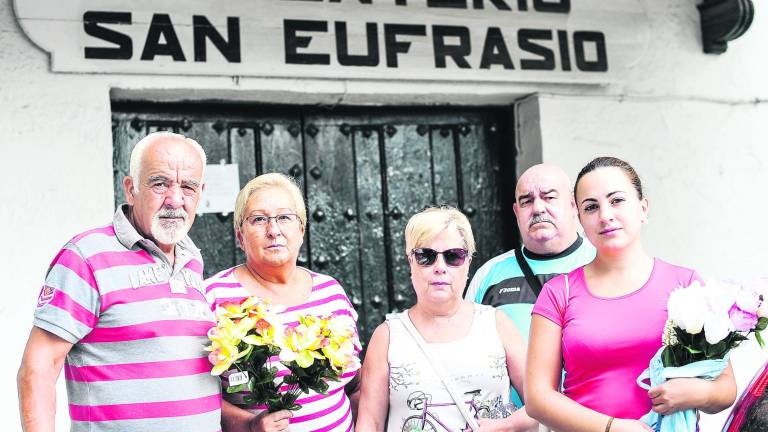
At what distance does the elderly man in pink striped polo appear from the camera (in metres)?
2.26

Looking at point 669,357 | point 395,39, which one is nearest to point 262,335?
point 669,357

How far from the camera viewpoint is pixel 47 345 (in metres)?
2.26

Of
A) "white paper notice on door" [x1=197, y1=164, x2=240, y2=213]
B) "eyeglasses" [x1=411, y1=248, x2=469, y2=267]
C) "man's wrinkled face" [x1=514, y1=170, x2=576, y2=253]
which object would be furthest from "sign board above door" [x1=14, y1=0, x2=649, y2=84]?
"eyeglasses" [x1=411, y1=248, x2=469, y2=267]

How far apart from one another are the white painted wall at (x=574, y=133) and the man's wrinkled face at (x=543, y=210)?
1209mm

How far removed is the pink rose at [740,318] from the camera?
212 cm

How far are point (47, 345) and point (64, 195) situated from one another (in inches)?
64.1

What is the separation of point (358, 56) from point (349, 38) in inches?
4.0

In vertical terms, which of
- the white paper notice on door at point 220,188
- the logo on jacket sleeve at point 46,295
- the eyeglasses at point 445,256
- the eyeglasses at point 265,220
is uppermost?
the white paper notice on door at point 220,188

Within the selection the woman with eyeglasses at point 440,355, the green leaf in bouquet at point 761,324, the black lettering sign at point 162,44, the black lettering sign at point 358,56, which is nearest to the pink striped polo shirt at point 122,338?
the woman with eyeglasses at point 440,355

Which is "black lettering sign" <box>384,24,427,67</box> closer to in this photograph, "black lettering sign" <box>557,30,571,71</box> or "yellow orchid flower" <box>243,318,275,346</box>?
"black lettering sign" <box>557,30,571,71</box>

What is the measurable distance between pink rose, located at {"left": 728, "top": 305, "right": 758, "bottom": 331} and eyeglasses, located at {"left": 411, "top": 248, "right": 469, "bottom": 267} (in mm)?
911

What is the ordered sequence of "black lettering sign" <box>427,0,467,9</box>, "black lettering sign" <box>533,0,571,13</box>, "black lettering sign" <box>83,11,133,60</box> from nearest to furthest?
1. "black lettering sign" <box>83,11,133,60</box>
2. "black lettering sign" <box>427,0,467,9</box>
3. "black lettering sign" <box>533,0,571,13</box>

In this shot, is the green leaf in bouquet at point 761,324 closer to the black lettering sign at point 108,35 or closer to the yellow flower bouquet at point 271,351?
the yellow flower bouquet at point 271,351

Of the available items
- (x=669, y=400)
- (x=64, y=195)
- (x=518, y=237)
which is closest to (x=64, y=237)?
(x=64, y=195)
